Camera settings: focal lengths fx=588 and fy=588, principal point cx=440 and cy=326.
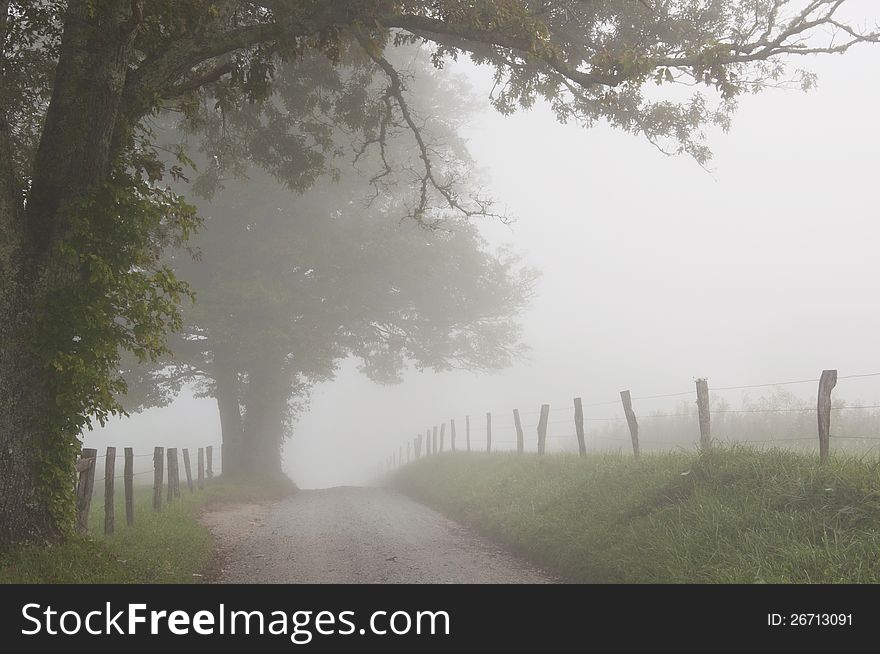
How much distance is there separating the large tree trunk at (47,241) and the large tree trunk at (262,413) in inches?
621

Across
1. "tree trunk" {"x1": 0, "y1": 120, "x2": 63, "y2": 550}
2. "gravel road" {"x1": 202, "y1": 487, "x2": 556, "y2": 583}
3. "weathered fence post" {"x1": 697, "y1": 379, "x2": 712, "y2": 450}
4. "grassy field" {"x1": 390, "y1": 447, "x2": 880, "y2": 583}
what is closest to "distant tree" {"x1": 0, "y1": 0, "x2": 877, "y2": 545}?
"tree trunk" {"x1": 0, "y1": 120, "x2": 63, "y2": 550}

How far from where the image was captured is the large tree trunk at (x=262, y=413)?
2273cm

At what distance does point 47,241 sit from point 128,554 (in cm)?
406

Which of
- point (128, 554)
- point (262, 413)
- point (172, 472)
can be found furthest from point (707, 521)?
point (262, 413)

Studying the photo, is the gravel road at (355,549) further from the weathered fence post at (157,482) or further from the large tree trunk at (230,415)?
the large tree trunk at (230,415)

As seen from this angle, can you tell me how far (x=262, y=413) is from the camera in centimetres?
2319

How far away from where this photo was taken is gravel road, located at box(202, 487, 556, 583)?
7.83 meters

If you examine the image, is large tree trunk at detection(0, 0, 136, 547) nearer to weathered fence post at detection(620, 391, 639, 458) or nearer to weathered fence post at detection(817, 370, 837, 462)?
weathered fence post at detection(817, 370, 837, 462)

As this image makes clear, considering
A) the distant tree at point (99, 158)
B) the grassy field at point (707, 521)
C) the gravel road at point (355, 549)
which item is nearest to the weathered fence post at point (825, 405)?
the grassy field at point (707, 521)

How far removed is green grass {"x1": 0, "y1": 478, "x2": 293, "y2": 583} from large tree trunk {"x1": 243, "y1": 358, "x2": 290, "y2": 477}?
942cm

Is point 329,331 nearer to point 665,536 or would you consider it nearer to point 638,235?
point 665,536

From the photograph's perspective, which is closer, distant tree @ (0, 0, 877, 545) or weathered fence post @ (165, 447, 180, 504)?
distant tree @ (0, 0, 877, 545)

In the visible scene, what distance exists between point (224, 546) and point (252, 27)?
821cm

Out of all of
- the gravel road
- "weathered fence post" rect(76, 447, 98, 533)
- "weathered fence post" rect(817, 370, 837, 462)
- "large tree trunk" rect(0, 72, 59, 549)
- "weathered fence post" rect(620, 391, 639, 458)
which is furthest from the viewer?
"weathered fence post" rect(620, 391, 639, 458)
